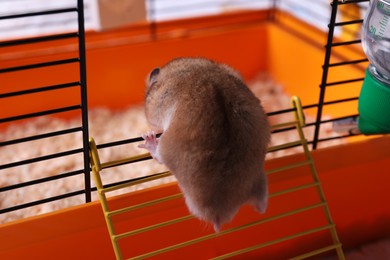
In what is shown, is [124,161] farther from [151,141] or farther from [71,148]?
[71,148]

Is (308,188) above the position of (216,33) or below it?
below

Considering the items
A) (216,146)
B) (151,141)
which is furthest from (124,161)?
(216,146)

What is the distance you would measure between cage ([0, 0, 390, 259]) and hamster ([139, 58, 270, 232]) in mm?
180

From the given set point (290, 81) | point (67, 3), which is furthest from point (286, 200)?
point (67, 3)

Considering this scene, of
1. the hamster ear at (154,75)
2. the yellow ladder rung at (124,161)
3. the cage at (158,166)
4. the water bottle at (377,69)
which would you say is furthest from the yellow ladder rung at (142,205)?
the water bottle at (377,69)

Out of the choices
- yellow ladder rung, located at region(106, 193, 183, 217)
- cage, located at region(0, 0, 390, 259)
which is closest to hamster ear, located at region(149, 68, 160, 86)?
cage, located at region(0, 0, 390, 259)

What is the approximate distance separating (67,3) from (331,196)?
9.82 ft

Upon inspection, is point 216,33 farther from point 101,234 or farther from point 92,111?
point 101,234

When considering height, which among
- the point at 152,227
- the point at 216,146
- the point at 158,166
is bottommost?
the point at 158,166

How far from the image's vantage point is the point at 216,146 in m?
1.06

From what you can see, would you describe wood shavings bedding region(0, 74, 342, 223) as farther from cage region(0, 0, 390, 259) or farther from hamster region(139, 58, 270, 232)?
hamster region(139, 58, 270, 232)

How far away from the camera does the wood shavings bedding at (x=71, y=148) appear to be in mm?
1660

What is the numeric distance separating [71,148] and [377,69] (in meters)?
1.24

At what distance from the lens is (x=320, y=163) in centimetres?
147
